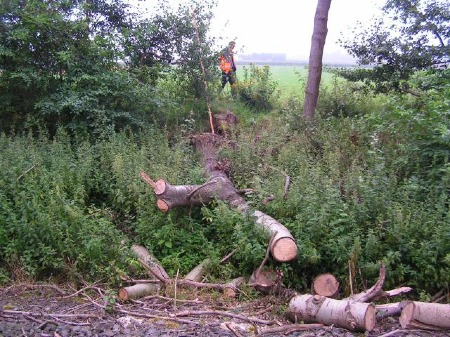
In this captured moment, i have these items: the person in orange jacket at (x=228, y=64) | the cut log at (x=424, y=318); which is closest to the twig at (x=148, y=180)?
the cut log at (x=424, y=318)

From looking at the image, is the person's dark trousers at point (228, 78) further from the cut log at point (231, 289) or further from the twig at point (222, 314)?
the twig at point (222, 314)

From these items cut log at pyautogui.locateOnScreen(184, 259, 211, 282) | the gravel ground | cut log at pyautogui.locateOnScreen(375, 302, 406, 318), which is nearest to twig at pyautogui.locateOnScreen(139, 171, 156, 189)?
cut log at pyautogui.locateOnScreen(184, 259, 211, 282)

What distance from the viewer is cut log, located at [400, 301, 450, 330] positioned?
4680 mm

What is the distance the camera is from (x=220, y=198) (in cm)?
709

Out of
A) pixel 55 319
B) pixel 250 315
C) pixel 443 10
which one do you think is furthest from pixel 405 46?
pixel 55 319

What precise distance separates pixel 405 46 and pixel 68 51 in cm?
745

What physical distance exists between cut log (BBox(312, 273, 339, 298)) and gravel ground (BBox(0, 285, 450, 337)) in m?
0.50

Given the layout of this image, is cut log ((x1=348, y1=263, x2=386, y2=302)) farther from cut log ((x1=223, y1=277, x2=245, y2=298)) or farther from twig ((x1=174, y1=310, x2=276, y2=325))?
cut log ((x1=223, y1=277, x2=245, y2=298))

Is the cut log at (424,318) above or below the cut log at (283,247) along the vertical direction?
below

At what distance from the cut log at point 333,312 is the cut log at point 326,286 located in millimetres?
434

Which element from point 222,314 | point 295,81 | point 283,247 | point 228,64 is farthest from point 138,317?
point 295,81

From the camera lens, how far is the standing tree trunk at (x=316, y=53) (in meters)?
10.7

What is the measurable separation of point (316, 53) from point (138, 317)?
307 inches

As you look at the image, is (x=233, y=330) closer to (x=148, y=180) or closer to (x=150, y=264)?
(x=150, y=264)
